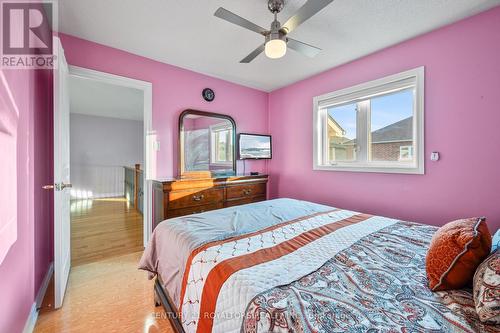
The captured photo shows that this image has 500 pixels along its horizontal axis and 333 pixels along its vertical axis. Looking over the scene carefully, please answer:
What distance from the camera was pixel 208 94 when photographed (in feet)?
10.3

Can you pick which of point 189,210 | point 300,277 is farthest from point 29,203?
point 300,277

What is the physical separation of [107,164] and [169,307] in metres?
6.46

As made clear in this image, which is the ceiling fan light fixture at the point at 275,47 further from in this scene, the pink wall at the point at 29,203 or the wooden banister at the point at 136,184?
the wooden banister at the point at 136,184

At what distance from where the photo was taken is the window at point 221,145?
126 inches

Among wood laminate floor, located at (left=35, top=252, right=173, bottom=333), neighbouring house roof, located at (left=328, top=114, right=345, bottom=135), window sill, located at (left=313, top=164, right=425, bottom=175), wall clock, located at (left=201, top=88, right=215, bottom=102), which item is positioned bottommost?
wood laminate floor, located at (left=35, top=252, right=173, bottom=333)

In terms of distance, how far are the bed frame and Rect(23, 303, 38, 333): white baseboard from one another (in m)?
0.78

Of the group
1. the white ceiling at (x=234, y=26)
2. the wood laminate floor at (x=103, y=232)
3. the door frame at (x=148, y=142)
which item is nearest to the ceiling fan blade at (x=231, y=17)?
the white ceiling at (x=234, y=26)

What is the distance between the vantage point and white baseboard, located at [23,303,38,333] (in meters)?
1.41

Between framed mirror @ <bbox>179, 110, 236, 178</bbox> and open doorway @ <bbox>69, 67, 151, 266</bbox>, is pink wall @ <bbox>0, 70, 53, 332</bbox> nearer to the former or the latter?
open doorway @ <bbox>69, 67, 151, 266</bbox>

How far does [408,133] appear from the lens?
2.36m

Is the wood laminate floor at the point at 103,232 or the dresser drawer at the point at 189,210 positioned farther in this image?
the wood laminate floor at the point at 103,232

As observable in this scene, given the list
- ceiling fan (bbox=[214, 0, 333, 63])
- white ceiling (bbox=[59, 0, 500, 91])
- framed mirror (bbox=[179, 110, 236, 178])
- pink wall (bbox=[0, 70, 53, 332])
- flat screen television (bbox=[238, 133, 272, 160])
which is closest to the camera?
pink wall (bbox=[0, 70, 53, 332])

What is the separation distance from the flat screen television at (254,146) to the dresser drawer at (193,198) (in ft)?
2.71

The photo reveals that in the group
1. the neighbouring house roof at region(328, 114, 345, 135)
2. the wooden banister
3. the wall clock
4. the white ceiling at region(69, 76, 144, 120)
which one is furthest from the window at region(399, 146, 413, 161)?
the wooden banister
